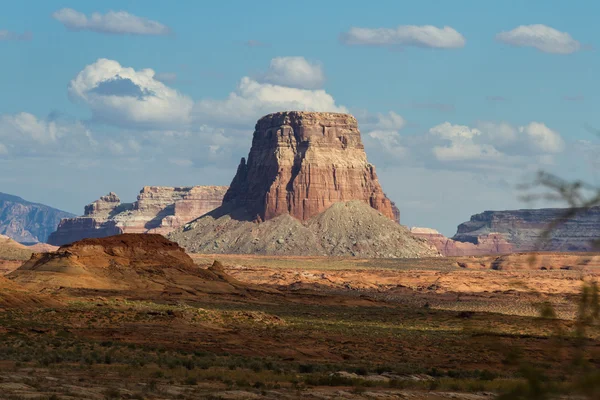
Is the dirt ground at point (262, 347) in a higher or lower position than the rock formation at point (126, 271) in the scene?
lower

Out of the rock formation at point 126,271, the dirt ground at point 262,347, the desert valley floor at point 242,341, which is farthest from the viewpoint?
the rock formation at point 126,271

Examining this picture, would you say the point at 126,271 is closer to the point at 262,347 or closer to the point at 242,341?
the point at 242,341

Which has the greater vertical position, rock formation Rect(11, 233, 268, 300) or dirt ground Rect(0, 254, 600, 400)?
rock formation Rect(11, 233, 268, 300)

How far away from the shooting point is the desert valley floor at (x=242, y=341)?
26.0 m

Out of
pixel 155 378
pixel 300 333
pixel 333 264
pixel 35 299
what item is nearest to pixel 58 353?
pixel 155 378

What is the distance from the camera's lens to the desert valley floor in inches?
1022

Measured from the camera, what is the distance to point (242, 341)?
151 ft

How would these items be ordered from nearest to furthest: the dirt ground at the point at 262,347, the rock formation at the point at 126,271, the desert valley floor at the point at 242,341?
the dirt ground at the point at 262,347 → the desert valley floor at the point at 242,341 → the rock formation at the point at 126,271

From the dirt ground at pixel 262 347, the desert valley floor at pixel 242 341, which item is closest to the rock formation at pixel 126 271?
the desert valley floor at pixel 242 341

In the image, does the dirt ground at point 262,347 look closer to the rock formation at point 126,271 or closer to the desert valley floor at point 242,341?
the desert valley floor at point 242,341

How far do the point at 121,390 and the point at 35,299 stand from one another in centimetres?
3561

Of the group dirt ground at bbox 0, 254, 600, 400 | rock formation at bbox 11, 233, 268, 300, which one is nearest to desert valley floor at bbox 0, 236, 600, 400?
dirt ground at bbox 0, 254, 600, 400

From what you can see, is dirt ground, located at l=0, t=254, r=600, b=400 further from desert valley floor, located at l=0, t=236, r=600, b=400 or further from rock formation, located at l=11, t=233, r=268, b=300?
rock formation, located at l=11, t=233, r=268, b=300

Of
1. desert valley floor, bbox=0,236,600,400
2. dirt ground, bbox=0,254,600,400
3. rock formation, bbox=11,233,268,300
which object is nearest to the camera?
dirt ground, bbox=0,254,600,400
